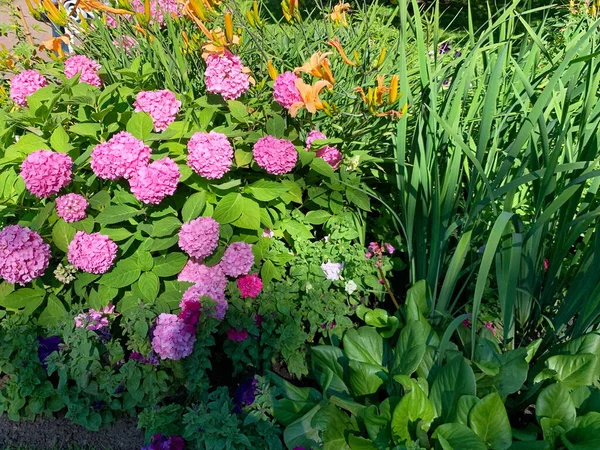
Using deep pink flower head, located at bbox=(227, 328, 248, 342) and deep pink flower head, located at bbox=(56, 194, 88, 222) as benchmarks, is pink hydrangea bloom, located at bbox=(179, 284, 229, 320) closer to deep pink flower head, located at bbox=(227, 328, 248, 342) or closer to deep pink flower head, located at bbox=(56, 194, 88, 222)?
deep pink flower head, located at bbox=(227, 328, 248, 342)

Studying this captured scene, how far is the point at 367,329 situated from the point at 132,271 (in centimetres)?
84

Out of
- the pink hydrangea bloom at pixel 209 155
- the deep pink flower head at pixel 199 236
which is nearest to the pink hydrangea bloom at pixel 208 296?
the deep pink flower head at pixel 199 236

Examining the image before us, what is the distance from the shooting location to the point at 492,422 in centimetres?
132

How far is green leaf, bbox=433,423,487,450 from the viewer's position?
4.13 ft

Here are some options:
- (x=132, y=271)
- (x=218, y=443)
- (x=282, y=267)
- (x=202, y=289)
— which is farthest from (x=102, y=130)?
(x=218, y=443)

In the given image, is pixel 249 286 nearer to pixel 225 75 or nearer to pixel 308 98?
pixel 308 98

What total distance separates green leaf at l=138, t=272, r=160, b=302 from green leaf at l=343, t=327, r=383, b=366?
68cm

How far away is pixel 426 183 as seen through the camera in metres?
1.72

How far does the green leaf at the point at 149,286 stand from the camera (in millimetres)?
1786

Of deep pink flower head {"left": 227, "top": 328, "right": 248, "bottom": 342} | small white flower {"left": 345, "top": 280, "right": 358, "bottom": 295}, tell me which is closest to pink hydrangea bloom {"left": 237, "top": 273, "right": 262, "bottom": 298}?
deep pink flower head {"left": 227, "top": 328, "right": 248, "bottom": 342}

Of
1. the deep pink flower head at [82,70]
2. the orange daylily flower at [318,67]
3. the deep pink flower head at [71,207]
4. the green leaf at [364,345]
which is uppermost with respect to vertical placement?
the orange daylily flower at [318,67]

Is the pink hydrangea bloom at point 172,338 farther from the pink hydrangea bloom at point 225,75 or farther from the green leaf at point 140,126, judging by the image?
the pink hydrangea bloom at point 225,75

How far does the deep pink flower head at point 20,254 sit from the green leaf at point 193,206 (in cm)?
47

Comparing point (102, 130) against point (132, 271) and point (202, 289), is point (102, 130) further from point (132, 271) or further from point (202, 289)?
point (202, 289)
